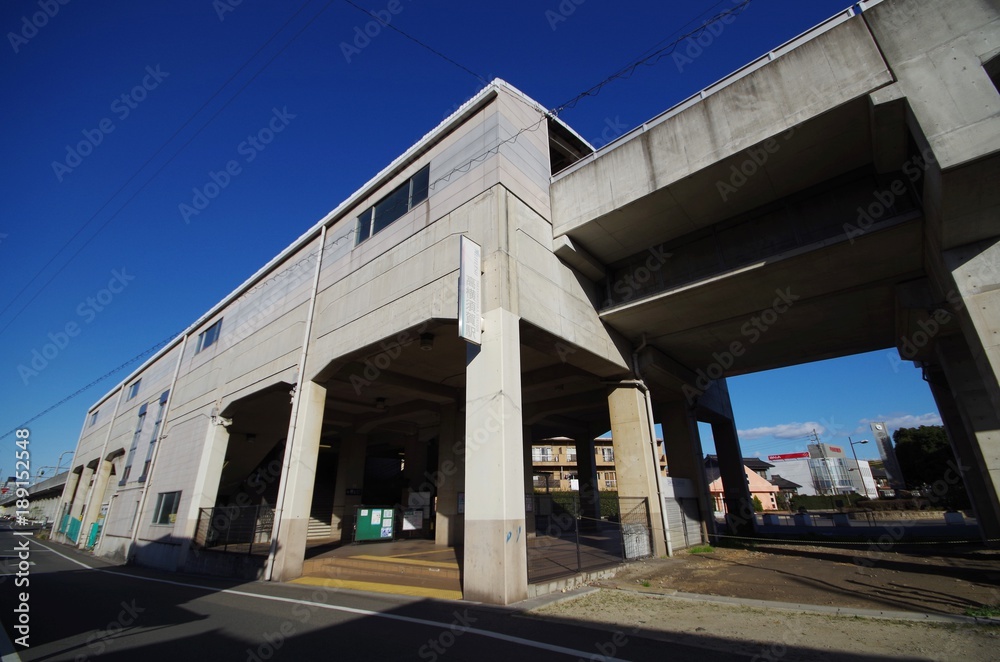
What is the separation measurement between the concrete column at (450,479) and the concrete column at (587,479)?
9808 mm

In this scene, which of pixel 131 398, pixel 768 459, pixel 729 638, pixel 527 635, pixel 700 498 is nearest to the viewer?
pixel 729 638

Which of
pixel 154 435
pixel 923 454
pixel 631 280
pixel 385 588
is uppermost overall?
pixel 631 280

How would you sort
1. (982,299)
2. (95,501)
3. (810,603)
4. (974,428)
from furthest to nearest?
(95,501)
(974,428)
(982,299)
(810,603)

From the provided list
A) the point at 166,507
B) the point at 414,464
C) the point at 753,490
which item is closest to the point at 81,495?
the point at 166,507

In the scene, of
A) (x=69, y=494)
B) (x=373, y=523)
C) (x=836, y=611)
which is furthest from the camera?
(x=69, y=494)

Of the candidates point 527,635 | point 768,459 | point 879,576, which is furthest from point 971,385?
point 768,459

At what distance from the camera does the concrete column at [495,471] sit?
7719mm

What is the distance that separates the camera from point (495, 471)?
27.2 feet

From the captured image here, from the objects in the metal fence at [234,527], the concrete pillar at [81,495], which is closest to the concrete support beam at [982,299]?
the metal fence at [234,527]

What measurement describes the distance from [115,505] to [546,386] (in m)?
27.3

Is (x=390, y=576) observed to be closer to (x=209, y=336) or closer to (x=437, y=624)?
(x=437, y=624)

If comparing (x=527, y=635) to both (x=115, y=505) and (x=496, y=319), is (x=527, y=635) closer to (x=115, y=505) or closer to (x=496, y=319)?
(x=496, y=319)

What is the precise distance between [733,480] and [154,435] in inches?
1255

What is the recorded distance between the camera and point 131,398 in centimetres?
3203
